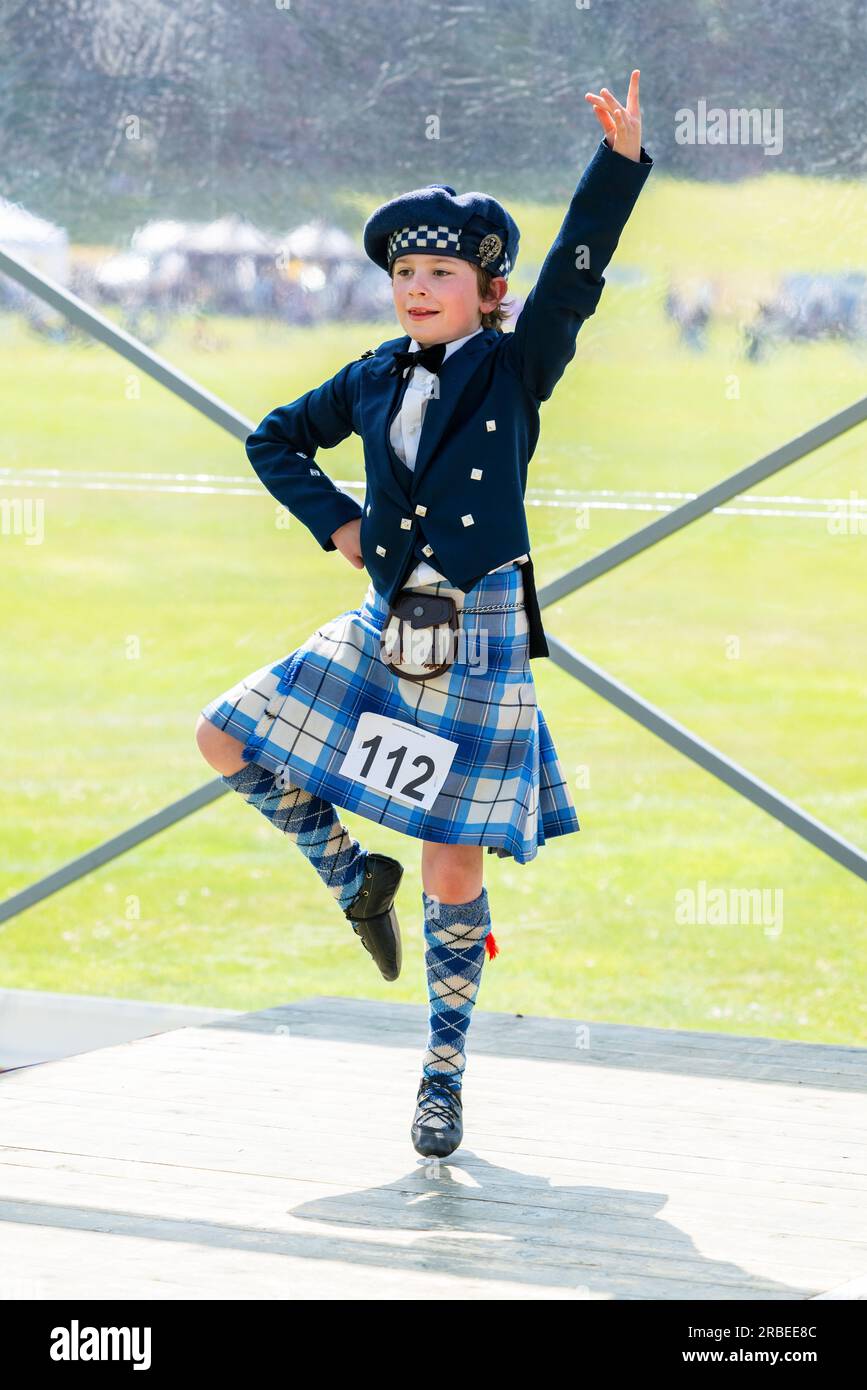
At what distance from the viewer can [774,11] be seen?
432 cm

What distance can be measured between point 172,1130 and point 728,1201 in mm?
725

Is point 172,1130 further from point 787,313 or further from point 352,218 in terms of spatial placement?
point 352,218

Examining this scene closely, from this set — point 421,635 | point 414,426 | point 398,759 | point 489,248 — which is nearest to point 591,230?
point 489,248

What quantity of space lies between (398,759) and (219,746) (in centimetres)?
22

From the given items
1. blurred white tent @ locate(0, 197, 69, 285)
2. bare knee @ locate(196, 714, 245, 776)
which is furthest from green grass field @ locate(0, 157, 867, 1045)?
bare knee @ locate(196, 714, 245, 776)

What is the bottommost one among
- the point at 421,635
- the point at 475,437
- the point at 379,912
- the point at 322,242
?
the point at 379,912

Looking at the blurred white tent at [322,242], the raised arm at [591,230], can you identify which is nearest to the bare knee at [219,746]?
the raised arm at [591,230]

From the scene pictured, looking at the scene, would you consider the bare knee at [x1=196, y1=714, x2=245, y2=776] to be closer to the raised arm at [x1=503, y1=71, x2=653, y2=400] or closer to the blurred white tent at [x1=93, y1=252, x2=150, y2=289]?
the raised arm at [x1=503, y1=71, x2=653, y2=400]

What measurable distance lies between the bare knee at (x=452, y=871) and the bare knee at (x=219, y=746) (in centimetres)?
26

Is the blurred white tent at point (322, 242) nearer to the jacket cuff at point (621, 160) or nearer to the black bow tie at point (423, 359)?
the black bow tie at point (423, 359)

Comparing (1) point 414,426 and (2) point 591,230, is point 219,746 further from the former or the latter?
(2) point 591,230

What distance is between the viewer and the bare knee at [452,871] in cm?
240

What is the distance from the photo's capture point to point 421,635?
2.32 metres
